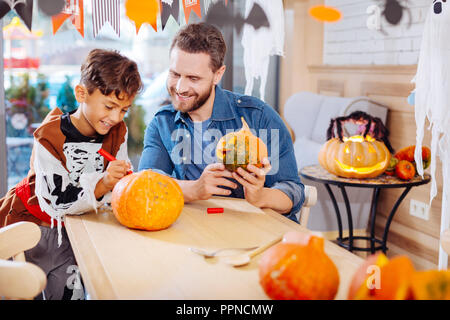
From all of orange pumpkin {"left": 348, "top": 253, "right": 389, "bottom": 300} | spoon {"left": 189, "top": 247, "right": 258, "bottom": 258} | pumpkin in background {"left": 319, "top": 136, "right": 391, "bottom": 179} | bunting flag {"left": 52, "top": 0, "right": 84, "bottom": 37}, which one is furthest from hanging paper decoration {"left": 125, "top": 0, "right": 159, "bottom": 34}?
pumpkin in background {"left": 319, "top": 136, "right": 391, "bottom": 179}

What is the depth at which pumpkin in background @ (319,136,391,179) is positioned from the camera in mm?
2635

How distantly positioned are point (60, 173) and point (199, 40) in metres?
0.68

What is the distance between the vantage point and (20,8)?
141cm

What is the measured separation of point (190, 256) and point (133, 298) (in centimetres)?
23

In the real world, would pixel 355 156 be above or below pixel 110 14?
below

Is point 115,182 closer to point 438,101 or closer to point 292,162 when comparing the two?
point 292,162

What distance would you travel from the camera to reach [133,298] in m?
0.82

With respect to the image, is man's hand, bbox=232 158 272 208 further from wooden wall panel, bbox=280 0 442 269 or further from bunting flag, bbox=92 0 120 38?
wooden wall panel, bbox=280 0 442 269

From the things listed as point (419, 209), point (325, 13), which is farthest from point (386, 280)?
point (325, 13)

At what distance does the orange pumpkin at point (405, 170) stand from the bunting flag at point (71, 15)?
1.82 meters

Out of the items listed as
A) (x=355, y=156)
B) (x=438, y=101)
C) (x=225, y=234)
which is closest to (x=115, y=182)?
(x=225, y=234)

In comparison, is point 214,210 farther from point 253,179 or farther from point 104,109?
point 104,109

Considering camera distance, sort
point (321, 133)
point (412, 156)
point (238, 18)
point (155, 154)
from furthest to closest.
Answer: point (321, 133) < point (412, 156) < point (238, 18) < point (155, 154)

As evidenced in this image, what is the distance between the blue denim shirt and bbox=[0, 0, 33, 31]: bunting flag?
0.58 meters
